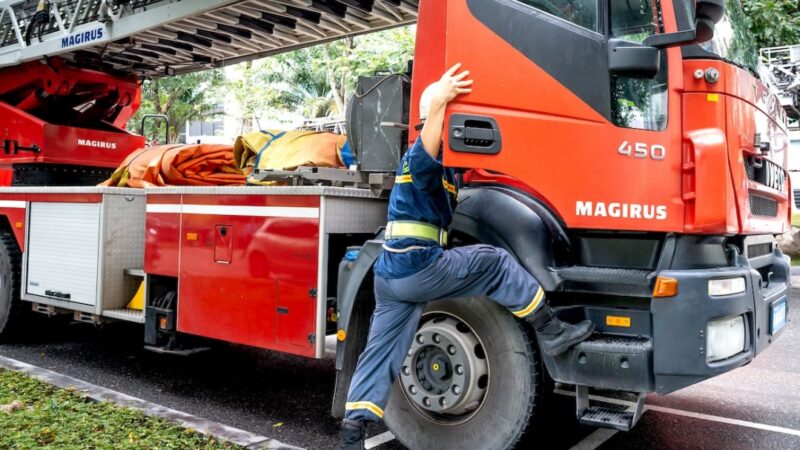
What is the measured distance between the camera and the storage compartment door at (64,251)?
5676mm

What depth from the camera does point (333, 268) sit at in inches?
167

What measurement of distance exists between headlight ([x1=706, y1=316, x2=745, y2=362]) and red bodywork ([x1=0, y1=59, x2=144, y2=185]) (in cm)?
645

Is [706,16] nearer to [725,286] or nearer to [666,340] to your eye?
[725,286]

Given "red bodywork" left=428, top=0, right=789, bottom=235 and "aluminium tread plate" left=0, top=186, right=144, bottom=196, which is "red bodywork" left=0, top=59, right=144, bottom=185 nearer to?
"aluminium tread plate" left=0, top=186, right=144, bottom=196

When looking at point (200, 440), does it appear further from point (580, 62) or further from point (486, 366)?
point (580, 62)

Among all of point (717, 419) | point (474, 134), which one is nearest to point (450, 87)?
point (474, 134)

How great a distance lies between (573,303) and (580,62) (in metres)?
1.18

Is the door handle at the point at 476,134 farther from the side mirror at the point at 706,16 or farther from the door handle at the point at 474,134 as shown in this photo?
the side mirror at the point at 706,16

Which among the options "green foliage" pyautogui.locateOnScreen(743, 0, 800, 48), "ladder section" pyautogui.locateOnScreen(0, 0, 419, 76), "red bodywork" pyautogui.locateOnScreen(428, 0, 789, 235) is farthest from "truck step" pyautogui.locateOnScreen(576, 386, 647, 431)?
"green foliage" pyautogui.locateOnScreen(743, 0, 800, 48)

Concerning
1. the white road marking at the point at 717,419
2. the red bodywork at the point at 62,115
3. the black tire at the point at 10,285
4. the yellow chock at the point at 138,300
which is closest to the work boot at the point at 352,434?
the white road marking at the point at 717,419

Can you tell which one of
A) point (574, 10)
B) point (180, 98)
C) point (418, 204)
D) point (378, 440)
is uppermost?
point (180, 98)

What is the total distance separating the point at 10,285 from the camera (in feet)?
21.6

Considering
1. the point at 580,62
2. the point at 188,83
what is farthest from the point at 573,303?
the point at 188,83

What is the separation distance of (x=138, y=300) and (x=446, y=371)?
3.05 m
